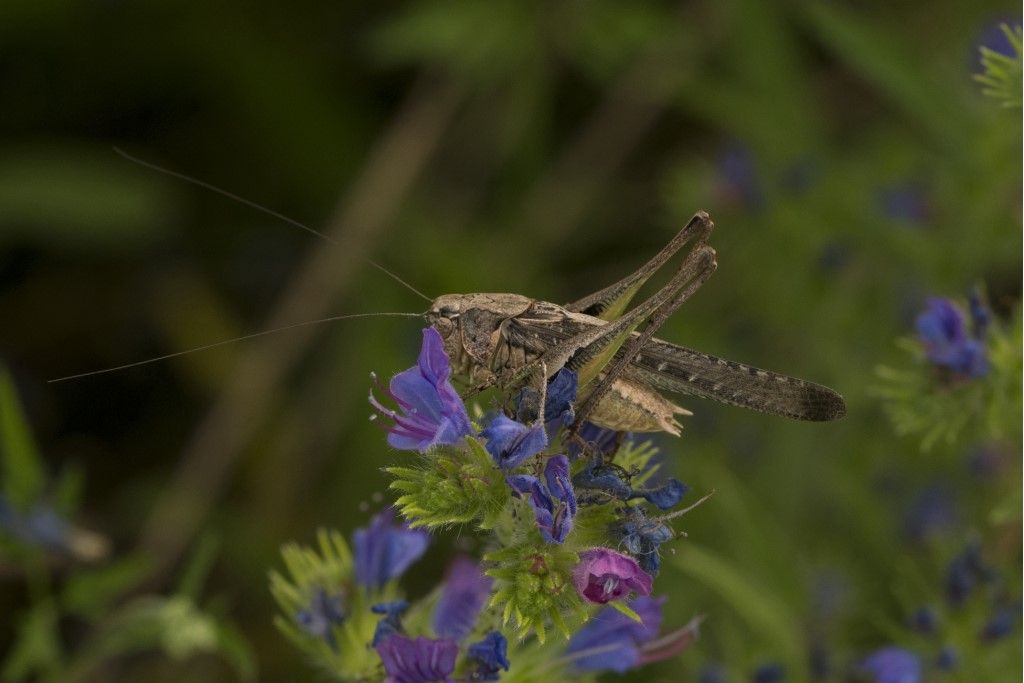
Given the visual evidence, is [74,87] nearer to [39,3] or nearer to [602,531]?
[39,3]

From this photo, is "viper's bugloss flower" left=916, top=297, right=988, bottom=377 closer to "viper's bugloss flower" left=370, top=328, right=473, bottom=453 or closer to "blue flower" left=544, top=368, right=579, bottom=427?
"blue flower" left=544, top=368, right=579, bottom=427

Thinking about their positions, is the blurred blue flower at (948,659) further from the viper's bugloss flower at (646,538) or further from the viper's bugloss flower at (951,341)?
the viper's bugloss flower at (646,538)

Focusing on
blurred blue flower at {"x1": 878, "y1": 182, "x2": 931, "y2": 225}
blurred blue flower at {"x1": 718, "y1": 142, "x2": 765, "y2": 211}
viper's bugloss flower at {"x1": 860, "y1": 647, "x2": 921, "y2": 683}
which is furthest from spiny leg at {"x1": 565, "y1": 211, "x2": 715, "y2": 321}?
blurred blue flower at {"x1": 718, "y1": 142, "x2": 765, "y2": 211}

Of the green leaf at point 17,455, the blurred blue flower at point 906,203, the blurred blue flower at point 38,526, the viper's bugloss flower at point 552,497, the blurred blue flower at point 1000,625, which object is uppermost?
the blurred blue flower at point 906,203

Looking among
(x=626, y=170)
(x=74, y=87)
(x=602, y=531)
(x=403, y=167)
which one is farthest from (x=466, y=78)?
(x=602, y=531)

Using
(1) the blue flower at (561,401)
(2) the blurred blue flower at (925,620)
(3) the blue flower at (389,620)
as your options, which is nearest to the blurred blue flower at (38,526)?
(3) the blue flower at (389,620)
